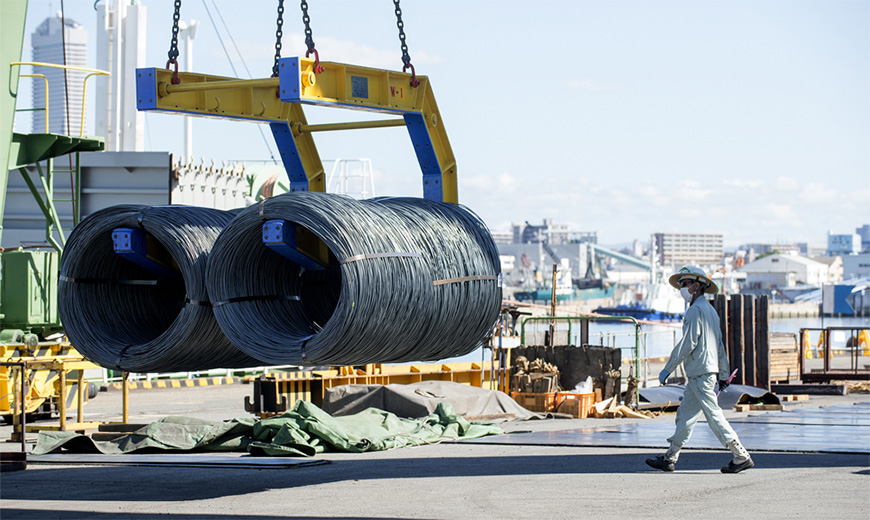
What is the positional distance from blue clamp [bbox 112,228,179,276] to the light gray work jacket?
485 cm

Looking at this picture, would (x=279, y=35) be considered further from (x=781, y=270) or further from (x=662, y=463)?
(x=781, y=270)

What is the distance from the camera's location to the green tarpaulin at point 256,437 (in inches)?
486

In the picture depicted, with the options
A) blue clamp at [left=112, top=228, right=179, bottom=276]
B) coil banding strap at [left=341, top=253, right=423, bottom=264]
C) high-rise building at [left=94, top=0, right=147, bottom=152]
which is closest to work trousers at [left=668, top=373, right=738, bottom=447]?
coil banding strap at [left=341, top=253, right=423, bottom=264]

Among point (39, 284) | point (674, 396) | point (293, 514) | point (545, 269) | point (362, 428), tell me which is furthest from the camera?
point (545, 269)

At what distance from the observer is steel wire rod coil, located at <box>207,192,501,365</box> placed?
7410 millimetres

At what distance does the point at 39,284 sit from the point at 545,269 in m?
179

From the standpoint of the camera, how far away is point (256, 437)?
1261cm

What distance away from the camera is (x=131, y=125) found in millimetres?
33156

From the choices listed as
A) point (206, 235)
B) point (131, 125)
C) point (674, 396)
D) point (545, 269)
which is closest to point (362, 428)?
point (206, 235)

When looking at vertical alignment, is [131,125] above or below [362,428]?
above

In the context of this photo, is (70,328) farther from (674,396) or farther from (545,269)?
(545,269)

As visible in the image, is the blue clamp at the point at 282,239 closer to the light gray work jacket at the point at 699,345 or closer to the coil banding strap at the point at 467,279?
the coil banding strap at the point at 467,279

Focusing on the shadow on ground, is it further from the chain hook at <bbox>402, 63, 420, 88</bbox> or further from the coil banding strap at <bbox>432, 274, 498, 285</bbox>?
the chain hook at <bbox>402, 63, 420, 88</bbox>

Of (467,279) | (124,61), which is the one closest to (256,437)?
(467,279)
